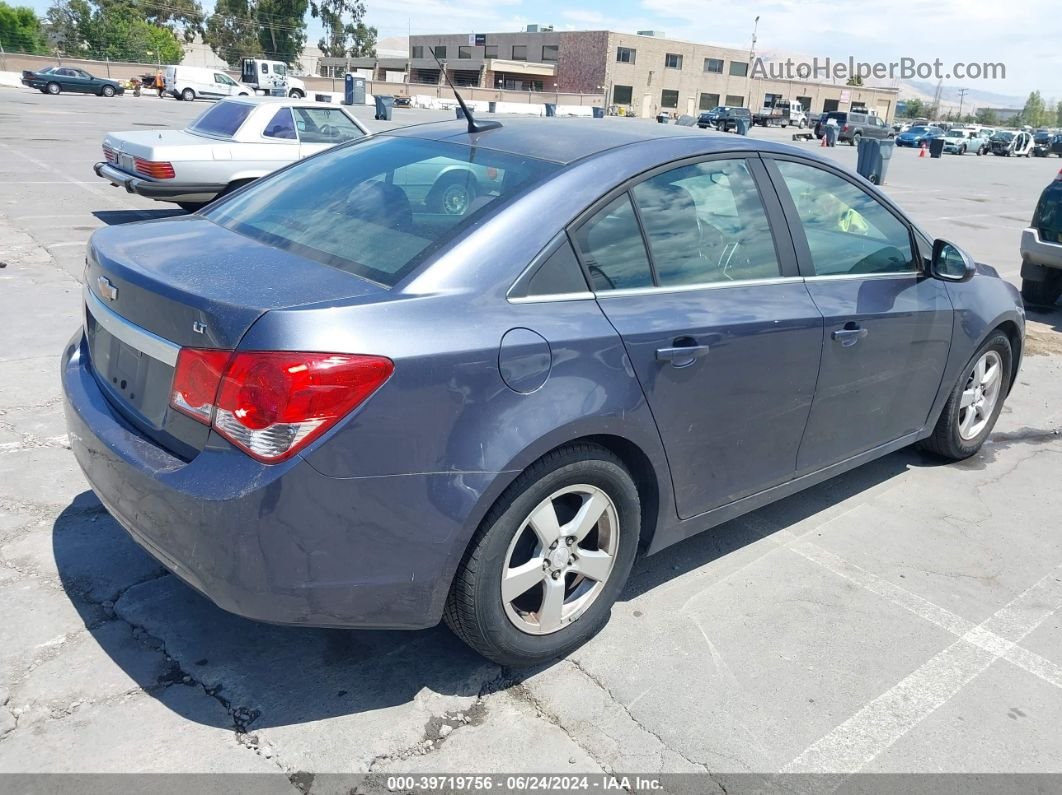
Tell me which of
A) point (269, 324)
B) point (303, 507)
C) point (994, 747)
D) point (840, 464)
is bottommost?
point (994, 747)

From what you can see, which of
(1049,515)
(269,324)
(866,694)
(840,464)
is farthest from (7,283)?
(1049,515)

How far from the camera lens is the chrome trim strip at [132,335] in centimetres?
247

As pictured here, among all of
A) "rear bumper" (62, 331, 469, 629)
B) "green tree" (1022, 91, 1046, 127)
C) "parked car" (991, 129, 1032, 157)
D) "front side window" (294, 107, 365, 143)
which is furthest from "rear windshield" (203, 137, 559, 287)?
"green tree" (1022, 91, 1046, 127)

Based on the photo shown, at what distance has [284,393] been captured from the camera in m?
2.21

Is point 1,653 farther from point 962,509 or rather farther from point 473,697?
point 962,509

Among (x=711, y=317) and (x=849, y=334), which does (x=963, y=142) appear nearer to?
(x=849, y=334)

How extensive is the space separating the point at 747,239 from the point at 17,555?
3077 millimetres

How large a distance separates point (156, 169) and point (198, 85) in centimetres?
4174

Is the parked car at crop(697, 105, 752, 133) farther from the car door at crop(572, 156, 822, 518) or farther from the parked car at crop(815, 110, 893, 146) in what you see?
the car door at crop(572, 156, 822, 518)

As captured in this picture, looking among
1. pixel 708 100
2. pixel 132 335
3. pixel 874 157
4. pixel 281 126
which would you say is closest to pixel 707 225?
pixel 132 335

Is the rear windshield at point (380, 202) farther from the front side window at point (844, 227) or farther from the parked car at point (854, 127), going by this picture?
the parked car at point (854, 127)

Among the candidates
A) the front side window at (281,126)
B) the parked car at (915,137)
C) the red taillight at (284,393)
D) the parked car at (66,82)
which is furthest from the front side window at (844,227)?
the parked car at (915,137)

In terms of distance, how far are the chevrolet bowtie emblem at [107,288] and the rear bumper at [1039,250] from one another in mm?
8529

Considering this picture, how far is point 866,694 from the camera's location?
2.91 meters
